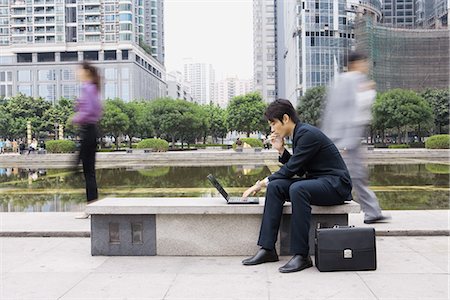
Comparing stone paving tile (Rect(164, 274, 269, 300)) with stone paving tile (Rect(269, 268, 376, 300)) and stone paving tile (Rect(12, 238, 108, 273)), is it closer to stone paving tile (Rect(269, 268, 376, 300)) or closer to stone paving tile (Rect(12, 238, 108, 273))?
stone paving tile (Rect(269, 268, 376, 300))

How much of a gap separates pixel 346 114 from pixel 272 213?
81.1 inches

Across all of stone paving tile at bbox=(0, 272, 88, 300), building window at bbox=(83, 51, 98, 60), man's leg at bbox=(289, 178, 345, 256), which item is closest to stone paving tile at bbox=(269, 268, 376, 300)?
man's leg at bbox=(289, 178, 345, 256)

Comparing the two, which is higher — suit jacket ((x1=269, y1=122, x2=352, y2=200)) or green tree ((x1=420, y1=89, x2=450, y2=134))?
green tree ((x1=420, y1=89, x2=450, y2=134))

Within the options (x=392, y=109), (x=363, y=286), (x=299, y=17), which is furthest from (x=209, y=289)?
(x=299, y=17)

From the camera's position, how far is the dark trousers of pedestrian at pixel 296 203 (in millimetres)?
3738

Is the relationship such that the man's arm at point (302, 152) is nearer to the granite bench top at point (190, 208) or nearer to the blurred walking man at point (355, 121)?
the granite bench top at point (190, 208)

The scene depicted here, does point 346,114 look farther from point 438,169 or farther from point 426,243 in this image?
point 438,169

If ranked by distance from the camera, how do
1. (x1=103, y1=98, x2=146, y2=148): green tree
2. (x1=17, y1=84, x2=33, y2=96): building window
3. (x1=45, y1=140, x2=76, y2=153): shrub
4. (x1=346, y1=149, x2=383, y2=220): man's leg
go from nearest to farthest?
1. (x1=346, y1=149, x2=383, y2=220): man's leg
2. (x1=45, y1=140, x2=76, y2=153): shrub
3. (x1=103, y1=98, x2=146, y2=148): green tree
4. (x1=17, y1=84, x2=33, y2=96): building window

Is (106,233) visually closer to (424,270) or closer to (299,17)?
(424,270)

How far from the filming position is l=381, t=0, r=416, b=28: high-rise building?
8481 centimetres

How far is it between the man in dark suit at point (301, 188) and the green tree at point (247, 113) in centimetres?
5291

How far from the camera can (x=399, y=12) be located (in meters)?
86.2

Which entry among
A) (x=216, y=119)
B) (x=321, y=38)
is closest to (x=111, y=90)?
(x=216, y=119)

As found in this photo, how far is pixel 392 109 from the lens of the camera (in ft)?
144
